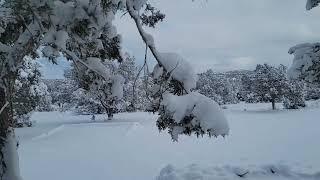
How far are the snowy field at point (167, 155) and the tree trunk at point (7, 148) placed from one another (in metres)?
6.85

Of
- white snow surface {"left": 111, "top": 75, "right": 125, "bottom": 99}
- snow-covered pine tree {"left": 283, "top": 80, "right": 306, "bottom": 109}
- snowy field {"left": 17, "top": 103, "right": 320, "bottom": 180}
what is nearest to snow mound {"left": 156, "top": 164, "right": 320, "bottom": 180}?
snowy field {"left": 17, "top": 103, "right": 320, "bottom": 180}

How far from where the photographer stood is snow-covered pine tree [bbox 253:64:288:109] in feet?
178

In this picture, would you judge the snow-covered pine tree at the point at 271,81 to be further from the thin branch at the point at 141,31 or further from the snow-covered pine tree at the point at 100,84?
the thin branch at the point at 141,31

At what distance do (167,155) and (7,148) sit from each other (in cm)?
1352

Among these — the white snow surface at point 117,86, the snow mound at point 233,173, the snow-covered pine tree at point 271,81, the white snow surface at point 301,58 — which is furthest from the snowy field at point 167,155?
the snow-covered pine tree at point 271,81

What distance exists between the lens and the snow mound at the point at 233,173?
41.4 ft

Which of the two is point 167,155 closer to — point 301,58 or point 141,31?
point 301,58

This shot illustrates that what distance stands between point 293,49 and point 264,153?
34.5ft

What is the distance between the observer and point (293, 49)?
970 cm

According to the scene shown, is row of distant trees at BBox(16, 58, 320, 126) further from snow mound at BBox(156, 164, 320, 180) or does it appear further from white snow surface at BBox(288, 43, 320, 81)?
snow mound at BBox(156, 164, 320, 180)


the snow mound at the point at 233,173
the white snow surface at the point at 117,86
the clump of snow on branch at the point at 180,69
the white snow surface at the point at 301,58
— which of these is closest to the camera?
the clump of snow on branch at the point at 180,69

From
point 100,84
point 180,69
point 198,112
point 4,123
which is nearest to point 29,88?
point 100,84

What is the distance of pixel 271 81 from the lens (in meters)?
55.2

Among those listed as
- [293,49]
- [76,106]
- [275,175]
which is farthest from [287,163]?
[76,106]
